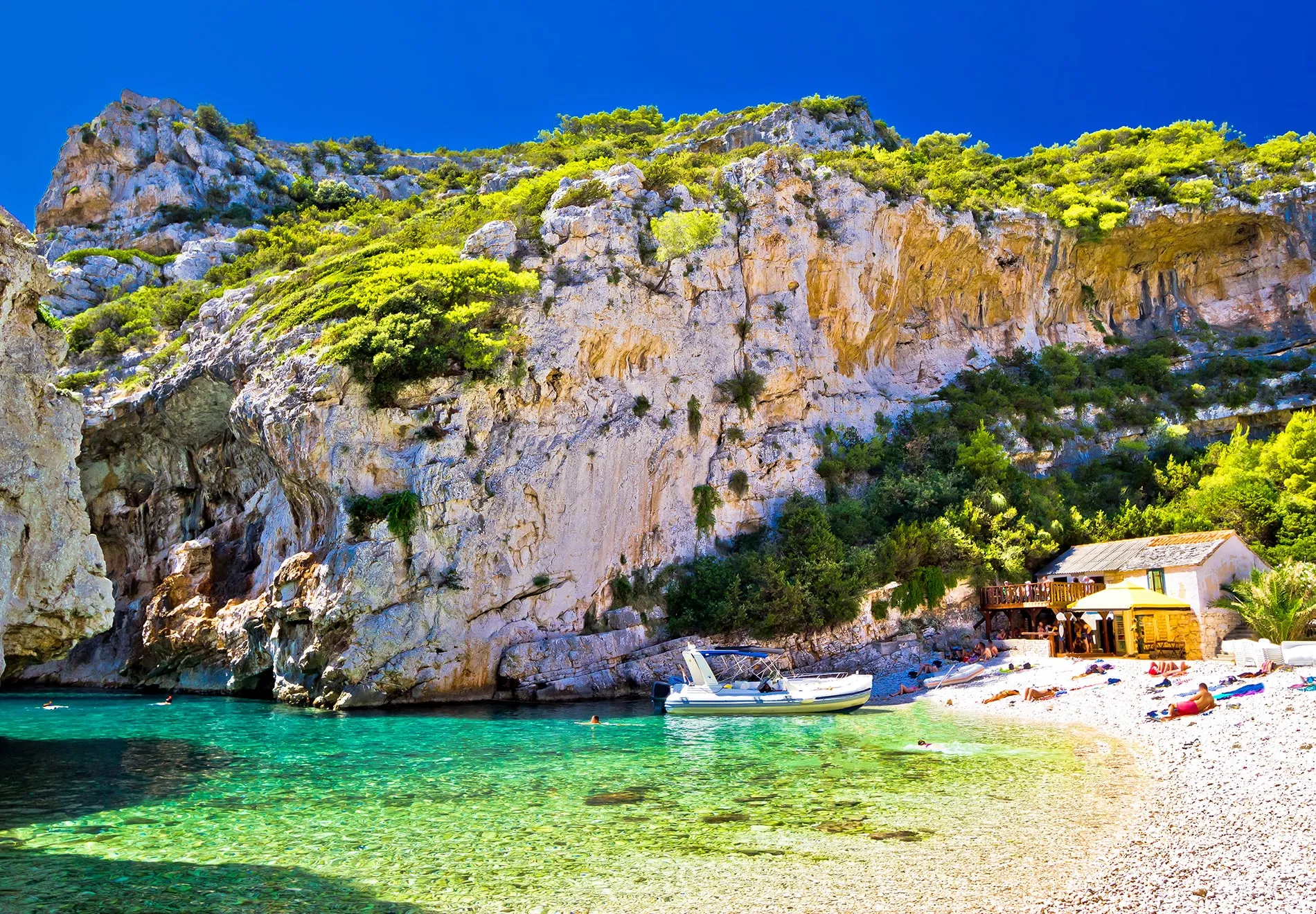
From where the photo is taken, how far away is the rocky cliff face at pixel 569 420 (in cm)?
2694

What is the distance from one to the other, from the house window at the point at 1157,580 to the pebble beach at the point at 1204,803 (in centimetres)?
550

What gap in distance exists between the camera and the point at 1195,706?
16.6 meters

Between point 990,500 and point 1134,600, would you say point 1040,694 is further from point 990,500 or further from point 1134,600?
point 990,500

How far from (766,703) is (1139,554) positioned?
1493 cm

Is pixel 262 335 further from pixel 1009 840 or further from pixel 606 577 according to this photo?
pixel 1009 840

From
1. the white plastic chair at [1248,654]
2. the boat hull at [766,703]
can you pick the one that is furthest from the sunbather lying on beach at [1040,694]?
the white plastic chair at [1248,654]

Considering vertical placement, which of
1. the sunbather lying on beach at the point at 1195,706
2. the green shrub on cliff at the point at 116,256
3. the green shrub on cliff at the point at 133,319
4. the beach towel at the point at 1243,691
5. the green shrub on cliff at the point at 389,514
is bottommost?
the sunbather lying on beach at the point at 1195,706

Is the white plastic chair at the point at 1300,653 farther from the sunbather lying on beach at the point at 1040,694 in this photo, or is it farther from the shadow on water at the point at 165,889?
the shadow on water at the point at 165,889

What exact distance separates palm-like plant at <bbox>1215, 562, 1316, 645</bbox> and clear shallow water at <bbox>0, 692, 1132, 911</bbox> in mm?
9378

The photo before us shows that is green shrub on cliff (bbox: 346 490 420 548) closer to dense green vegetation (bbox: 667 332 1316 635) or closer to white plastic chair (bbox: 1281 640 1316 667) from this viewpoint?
dense green vegetation (bbox: 667 332 1316 635)

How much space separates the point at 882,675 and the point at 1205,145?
39.6 m

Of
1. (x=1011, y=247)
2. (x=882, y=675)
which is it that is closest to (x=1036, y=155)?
(x=1011, y=247)

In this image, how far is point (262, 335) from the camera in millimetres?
30859

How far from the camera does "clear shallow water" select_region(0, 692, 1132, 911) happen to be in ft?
27.9
